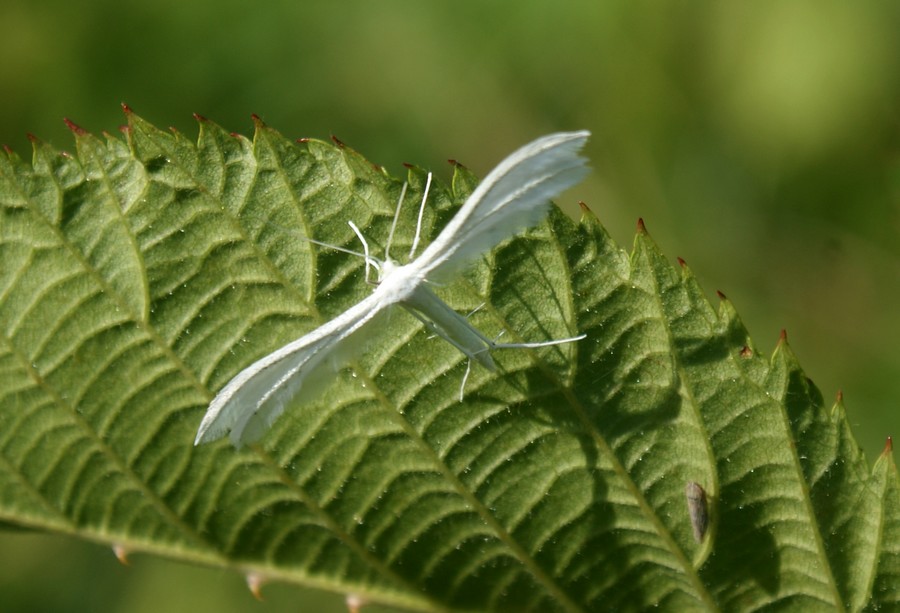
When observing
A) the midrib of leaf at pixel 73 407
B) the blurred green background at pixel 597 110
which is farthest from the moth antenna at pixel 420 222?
the blurred green background at pixel 597 110

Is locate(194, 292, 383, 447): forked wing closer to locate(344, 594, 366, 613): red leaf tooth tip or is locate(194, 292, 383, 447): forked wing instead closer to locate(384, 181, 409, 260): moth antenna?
locate(384, 181, 409, 260): moth antenna

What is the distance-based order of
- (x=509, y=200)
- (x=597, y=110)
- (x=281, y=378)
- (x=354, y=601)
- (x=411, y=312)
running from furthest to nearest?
1. (x=597, y=110)
2. (x=354, y=601)
3. (x=411, y=312)
4. (x=281, y=378)
5. (x=509, y=200)

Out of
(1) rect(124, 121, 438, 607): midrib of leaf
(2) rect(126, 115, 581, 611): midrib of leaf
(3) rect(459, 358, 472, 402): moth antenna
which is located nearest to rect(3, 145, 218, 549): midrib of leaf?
(1) rect(124, 121, 438, 607): midrib of leaf

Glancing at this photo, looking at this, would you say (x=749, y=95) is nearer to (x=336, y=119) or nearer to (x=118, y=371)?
(x=336, y=119)

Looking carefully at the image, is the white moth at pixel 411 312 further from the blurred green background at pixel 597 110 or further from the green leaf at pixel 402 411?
the blurred green background at pixel 597 110

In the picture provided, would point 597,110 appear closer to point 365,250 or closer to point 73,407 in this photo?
point 365,250

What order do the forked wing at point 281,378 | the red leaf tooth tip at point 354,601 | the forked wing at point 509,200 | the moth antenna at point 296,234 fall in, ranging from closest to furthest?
the forked wing at point 509,200, the forked wing at point 281,378, the moth antenna at point 296,234, the red leaf tooth tip at point 354,601

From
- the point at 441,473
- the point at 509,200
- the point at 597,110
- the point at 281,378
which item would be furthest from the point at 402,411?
the point at 597,110
